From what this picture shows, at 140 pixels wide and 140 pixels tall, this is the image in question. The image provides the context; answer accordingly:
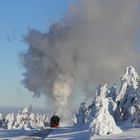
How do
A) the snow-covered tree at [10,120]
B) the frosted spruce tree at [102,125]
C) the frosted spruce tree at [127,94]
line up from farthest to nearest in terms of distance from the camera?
the snow-covered tree at [10,120]
the frosted spruce tree at [127,94]
the frosted spruce tree at [102,125]

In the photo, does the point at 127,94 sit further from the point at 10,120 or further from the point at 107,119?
the point at 10,120

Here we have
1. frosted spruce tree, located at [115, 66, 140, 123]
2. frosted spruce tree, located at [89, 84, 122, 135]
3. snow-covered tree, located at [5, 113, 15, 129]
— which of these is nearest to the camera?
frosted spruce tree, located at [89, 84, 122, 135]

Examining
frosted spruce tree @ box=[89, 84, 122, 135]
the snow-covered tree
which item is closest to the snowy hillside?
frosted spruce tree @ box=[89, 84, 122, 135]

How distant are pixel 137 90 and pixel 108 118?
29.9 meters

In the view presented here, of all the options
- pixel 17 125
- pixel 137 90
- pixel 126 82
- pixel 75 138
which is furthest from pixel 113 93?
pixel 17 125

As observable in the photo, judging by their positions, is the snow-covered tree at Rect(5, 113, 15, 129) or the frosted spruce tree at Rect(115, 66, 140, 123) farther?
the snow-covered tree at Rect(5, 113, 15, 129)

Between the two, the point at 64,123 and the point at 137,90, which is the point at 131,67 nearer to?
the point at 137,90

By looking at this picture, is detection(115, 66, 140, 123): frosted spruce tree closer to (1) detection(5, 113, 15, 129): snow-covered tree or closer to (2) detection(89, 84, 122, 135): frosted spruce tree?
(2) detection(89, 84, 122, 135): frosted spruce tree

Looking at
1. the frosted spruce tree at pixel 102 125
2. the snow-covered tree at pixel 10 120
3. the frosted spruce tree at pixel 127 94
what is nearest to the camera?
the frosted spruce tree at pixel 102 125

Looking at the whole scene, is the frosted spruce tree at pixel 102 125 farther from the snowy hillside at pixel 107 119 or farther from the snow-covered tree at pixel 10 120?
the snow-covered tree at pixel 10 120

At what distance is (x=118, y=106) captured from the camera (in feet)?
304

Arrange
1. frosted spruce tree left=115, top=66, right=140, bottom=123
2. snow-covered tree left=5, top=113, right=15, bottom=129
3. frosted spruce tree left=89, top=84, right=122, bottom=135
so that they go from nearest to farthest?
frosted spruce tree left=89, top=84, right=122, bottom=135 → frosted spruce tree left=115, top=66, right=140, bottom=123 → snow-covered tree left=5, top=113, right=15, bottom=129

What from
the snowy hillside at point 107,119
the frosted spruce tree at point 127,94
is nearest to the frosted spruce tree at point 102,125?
the snowy hillside at point 107,119

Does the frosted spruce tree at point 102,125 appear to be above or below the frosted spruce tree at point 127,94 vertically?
below
